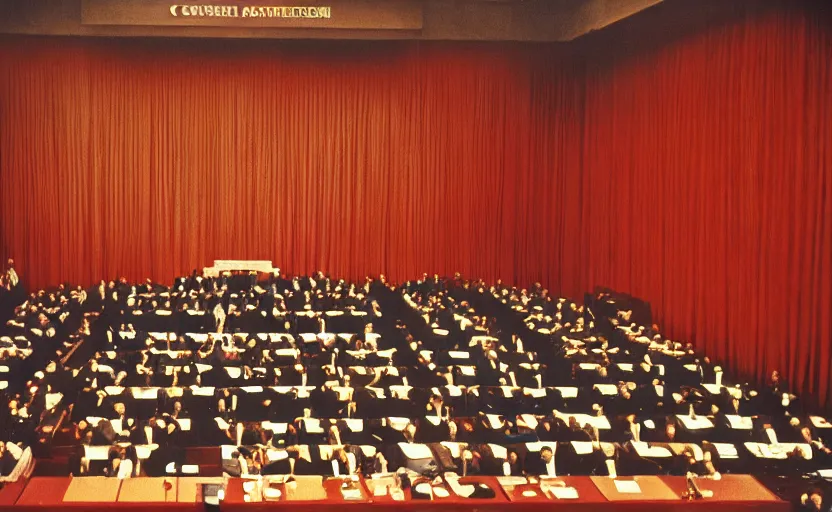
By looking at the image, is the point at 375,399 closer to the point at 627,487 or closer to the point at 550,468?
the point at 550,468

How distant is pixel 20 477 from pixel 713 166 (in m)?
12.1

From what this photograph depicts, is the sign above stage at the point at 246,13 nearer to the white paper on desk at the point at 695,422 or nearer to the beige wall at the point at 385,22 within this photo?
the beige wall at the point at 385,22

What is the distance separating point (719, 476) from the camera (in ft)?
28.7

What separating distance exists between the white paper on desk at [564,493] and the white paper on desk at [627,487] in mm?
386

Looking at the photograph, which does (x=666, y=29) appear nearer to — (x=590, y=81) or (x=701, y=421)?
(x=590, y=81)

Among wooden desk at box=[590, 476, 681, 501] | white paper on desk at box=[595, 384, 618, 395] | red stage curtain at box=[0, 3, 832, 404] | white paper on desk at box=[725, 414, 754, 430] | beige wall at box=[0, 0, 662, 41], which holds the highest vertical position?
beige wall at box=[0, 0, 662, 41]

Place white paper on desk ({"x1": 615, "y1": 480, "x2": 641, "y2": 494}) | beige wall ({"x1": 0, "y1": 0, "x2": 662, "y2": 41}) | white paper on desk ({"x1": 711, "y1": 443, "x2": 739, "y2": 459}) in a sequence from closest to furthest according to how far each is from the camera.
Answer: white paper on desk ({"x1": 615, "y1": 480, "x2": 641, "y2": 494}) → white paper on desk ({"x1": 711, "y1": 443, "x2": 739, "y2": 459}) → beige wall ({"x1": 0, "y1": 0, "x2": 662, "y2": 41})

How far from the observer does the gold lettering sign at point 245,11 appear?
21.3m

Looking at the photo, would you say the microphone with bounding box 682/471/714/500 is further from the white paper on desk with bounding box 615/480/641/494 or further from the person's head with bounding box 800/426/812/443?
the person's head with bounding box 800/426/812/443

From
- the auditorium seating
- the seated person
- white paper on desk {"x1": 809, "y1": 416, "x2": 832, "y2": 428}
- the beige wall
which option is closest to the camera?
the seated person

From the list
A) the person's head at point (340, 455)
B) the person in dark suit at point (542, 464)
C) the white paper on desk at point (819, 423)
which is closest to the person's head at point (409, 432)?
the person's head at point (340, 455)

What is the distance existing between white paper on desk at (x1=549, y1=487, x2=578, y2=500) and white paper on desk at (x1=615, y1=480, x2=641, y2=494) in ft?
1.27

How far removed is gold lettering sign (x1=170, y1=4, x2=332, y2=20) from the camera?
21.3m

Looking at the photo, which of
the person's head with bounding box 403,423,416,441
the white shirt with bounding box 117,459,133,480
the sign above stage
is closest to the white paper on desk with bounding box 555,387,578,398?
the person's head with bounding box 403,423,416,441
